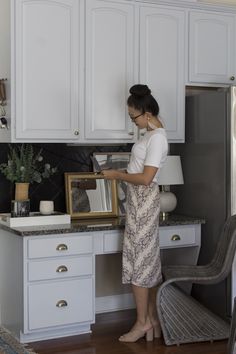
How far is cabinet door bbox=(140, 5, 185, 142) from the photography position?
429 centimetres

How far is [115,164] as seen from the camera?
4.55 metres

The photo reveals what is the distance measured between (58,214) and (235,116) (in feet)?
4.43

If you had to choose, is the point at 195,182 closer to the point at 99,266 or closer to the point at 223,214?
the point at 223,214

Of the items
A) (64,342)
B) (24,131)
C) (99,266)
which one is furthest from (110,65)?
(64,342)

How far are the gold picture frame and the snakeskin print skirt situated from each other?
56 centimetres

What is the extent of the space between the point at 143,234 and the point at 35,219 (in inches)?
27.9

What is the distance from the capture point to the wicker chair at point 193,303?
3.80m

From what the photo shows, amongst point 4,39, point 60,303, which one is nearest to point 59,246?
point 60,303

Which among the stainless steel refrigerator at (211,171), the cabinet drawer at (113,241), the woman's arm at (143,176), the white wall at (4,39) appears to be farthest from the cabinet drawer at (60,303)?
the white wall at (4,39)

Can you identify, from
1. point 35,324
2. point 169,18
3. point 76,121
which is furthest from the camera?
point 169,18

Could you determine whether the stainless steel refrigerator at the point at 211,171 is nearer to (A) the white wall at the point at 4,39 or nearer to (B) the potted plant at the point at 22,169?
(B) the potted plant at the point at 22,169

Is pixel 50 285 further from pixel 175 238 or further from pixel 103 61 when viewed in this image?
pixel 103 61

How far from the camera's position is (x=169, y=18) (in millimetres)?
4371

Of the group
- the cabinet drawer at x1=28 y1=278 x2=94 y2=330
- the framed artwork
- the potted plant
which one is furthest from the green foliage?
the cabinet drawer at x1=28 y1=278 x2=94 y2=330
